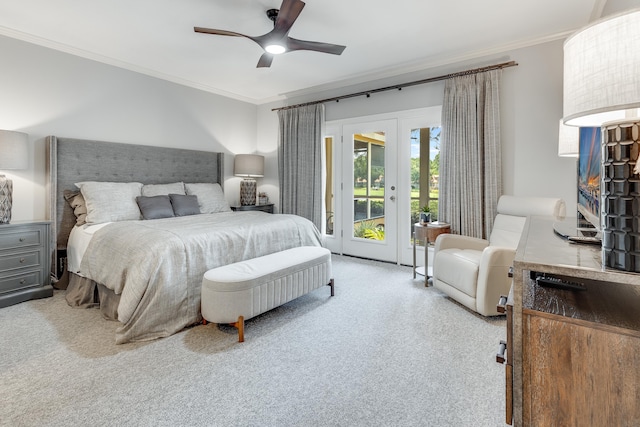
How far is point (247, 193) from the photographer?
17.6 ft

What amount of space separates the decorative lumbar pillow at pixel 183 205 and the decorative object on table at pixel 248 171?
1236mm

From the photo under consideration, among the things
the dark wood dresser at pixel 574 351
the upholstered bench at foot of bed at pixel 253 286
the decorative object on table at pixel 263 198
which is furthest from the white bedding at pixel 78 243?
the dark wood dresser at pixel 574 351

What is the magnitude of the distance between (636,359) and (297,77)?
4619 millimetres

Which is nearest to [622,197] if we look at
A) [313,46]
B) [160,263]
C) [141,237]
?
[160,263]

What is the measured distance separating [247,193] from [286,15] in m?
3.31

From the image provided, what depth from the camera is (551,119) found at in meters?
3.36

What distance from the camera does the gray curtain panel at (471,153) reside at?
359 centimetres

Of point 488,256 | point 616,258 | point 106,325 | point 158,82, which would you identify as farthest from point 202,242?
point 158,82

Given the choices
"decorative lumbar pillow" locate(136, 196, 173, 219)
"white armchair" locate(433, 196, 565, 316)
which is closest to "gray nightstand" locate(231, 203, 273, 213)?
"decorative lumbar pillow" locate(136, 196, 173, 219)

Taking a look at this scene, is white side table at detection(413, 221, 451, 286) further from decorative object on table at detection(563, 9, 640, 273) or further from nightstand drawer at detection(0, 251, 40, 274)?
nightstand drawer at detection(0, 251, 40, 274)

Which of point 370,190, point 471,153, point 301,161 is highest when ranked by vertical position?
point 301,161

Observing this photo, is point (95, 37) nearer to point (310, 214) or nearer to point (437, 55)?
point (310, 214)

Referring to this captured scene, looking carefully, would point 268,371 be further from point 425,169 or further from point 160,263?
point 425,169

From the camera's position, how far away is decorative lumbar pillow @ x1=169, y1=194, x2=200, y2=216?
3994 mm
